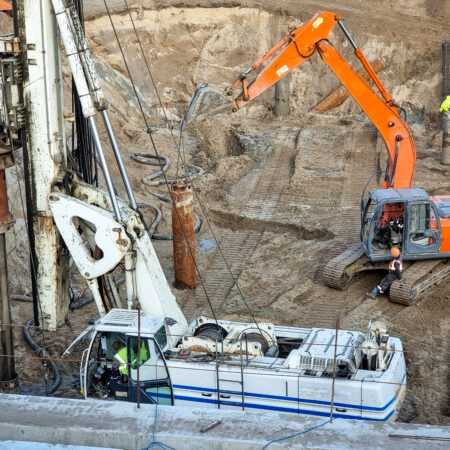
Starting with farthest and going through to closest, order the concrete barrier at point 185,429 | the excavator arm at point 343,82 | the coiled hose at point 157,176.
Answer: the coiled hose at point 157,176, the excavator arm at point 343,82, the concrete barrier at point 185,429

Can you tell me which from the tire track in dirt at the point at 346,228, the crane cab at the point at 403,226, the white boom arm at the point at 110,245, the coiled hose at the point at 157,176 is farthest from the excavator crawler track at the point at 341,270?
the white boom arm at the point at 110,245

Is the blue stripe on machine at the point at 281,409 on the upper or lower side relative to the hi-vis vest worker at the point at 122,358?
lower

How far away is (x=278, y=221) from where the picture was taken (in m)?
19.8

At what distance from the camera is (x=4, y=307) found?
12.1 metres

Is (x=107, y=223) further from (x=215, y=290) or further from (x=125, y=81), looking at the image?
(x=125, y=81)

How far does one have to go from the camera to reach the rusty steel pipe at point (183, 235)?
1598 cm

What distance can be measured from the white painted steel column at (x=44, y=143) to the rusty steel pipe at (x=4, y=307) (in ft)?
1.31

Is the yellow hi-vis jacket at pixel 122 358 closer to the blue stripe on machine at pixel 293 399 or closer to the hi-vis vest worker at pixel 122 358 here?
the hi-vis vest worker at pixel 122 358

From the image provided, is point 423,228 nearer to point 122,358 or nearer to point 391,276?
point 391,276

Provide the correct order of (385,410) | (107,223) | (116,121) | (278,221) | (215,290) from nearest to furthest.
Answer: (385,410), (107,223), (215,290), (278,221), (116,121)

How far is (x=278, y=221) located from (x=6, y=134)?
31.4ft

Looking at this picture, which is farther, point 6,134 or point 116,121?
point 116,121

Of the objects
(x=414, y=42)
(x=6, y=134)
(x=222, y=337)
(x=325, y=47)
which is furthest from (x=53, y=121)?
(x=414, y=42)

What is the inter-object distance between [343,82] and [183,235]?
186 inches
